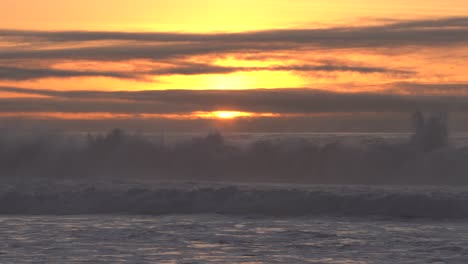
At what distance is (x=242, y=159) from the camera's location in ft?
125

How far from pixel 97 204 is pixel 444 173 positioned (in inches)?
611

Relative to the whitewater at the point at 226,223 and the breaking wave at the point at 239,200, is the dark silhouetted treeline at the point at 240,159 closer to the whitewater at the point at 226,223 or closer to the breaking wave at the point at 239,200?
the whitewater at the point at 226,223

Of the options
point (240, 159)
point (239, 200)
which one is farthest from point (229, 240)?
point (240, 159)

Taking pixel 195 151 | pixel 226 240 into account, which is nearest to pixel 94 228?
pixel 226 240

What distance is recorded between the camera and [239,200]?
25297mm

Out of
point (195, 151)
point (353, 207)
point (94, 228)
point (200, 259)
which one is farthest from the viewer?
point (195, 151)

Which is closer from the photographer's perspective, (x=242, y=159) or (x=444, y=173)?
(x=444, y=173)

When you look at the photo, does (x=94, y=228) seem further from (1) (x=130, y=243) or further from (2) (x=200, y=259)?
(2) (x=200, y=259)

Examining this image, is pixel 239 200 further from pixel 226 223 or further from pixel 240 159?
pixel 240 159

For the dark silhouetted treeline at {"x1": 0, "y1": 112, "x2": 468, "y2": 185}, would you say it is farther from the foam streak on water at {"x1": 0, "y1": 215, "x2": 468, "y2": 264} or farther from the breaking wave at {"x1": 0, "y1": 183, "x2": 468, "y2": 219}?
the foam streak on water at {"x1": 0, "y1": 215, "x2": 468, "y2": 264}

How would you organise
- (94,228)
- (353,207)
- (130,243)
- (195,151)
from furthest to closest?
(195,151) → (353,207) → (94,228) → (130,243)


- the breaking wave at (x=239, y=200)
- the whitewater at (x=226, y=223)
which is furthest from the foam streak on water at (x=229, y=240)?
the breaking wave at (x=239, y=200)

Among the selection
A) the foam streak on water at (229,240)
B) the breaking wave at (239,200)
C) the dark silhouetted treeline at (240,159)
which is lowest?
the foam streak on water at (229,240)

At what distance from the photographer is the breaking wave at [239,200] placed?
23328mm
